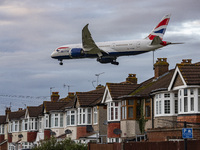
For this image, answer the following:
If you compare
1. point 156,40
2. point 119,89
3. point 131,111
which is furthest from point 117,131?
point 156,40

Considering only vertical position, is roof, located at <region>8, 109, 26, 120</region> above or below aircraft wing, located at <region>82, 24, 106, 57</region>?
below

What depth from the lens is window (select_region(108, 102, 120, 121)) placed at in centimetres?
4641

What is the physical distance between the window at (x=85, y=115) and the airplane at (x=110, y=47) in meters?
5.46

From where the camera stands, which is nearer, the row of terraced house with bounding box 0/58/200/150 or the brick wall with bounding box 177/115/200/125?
the brick wall with bounding box 177/115/200/125

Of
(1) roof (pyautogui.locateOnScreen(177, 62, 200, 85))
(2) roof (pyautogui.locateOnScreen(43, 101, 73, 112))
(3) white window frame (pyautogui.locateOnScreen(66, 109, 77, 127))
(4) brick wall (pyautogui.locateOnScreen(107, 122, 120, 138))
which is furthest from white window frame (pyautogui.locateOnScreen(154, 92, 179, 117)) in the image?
(2) roof (pyautogui.locateOnScreen(43, 101, 73, 112))

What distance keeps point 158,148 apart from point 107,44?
28.5 meters

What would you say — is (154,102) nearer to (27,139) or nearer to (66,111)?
(66,111)

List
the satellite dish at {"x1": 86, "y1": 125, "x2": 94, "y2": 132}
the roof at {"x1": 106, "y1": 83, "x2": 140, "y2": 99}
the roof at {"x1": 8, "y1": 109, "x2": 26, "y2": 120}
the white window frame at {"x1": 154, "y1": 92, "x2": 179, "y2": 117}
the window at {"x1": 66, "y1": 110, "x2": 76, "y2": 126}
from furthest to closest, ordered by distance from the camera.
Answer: the roof at {"x1": 8, "y1": 109, "x2": 26, "y2": 120}
the window at {"x1": 66, "y1": 110, "x2": 76, "y2": 126}
the satellite dish at {"x1": 86, "y1": 125, "x2": 94, "y2": 132}
the roof at {"x1": 106, "y1": 83, "x2": 140, "y2": 99}
the white window frame at {"x1": 154, "y1": 92, "x2": 179, "y2": 117}

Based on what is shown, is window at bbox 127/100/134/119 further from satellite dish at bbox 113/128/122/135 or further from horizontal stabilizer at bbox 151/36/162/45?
horizontal stabilizer at bbox 151/36/162/45

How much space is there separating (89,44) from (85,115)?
7397 mm

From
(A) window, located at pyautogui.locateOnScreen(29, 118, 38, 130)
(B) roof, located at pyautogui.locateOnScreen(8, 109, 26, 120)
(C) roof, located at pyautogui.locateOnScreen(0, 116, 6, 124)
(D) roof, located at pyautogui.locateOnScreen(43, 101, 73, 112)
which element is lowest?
(A) window, located at pyautogui.locateOnScreen(29, 118, 38, 130)

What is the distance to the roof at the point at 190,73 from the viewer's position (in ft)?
109

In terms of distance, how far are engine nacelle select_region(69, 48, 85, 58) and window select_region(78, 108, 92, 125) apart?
18.6 feet

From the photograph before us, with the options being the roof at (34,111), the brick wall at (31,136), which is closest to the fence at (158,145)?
the roof at (34,111)
